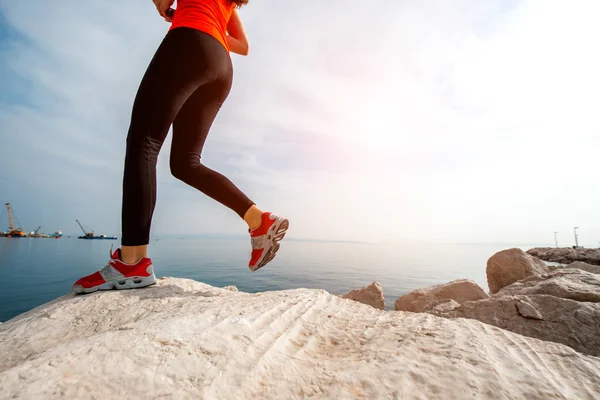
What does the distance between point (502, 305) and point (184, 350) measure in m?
2.01

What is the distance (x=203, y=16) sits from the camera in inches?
80.0

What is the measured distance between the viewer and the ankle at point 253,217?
7.44 ft

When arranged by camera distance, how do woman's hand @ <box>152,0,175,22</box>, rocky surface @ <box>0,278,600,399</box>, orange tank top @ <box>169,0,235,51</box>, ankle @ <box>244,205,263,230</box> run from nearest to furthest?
rocky surface @ <box>0,278,600,399</box>
orange tank top @ <box>169,0,235,51</box>
woman's hand @ <box>152,0,175,22</box>
ankle @ <box>244,205,263,230</box>

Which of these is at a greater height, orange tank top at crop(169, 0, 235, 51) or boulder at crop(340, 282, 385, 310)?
orange tank top at crop(169, 0, 235, 51)

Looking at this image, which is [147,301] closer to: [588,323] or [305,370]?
[305,370]

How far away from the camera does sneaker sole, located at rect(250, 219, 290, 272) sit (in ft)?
7.38

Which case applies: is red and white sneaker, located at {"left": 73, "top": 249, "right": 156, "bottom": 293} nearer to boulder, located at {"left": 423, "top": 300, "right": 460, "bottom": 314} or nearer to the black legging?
the black legging

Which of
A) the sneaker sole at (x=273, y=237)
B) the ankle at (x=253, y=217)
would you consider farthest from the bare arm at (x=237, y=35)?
the sneaker sole at (x=273, y=237)

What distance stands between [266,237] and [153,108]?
128cm

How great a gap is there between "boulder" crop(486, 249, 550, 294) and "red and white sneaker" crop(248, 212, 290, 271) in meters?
3.94

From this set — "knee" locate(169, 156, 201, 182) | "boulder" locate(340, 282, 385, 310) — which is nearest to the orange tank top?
"knee" locate(169, 156, 201, 182)

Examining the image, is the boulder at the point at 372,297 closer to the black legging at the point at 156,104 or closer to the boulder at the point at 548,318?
the boulder at the point at 548,318

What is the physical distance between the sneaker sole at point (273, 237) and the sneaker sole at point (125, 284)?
2.68 ft

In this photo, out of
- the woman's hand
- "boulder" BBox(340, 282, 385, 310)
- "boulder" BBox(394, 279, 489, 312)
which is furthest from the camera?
"boulder" BBox(394, 279, 489, 312)
